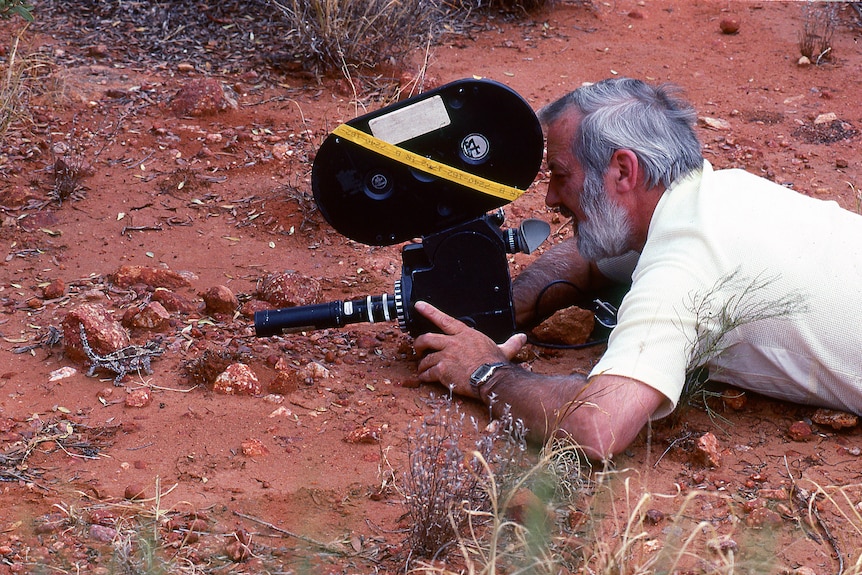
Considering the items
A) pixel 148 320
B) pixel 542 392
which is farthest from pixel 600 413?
pixel 148 320

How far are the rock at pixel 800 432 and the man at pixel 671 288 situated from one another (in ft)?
0.29

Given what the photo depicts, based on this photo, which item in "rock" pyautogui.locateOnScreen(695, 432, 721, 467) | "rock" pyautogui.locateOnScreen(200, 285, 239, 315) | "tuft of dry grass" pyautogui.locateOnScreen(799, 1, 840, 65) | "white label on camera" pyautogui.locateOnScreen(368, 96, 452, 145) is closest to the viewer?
"rock" pyautogui.locateOnScreen(695, 432, 721, 467)

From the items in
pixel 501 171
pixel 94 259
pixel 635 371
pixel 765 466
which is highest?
pixel 501 171

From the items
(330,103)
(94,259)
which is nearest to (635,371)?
(94,259)

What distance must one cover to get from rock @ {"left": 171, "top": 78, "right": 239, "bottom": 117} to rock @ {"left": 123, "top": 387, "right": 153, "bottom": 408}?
2277 millimetres

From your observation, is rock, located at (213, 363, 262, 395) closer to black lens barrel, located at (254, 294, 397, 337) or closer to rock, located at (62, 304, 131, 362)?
black lens barrel, located at (254, 294, 397, 337)

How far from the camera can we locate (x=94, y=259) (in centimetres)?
404

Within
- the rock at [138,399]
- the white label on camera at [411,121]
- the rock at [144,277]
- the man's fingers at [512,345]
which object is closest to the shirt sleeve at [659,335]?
the man's fingers at [512,345]

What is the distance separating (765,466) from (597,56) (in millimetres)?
3679

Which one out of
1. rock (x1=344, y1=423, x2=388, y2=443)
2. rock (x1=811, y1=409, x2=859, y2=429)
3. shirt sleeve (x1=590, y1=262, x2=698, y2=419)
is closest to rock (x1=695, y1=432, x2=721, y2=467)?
shirt sleeve (x1=590, y1=262, x2=698, y2=419)

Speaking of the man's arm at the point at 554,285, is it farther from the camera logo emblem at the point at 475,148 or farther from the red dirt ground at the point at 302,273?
the camera logo emblem at the point at 475,148

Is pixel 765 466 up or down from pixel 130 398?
up

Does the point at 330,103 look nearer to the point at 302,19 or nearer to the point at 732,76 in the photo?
the point at 302,19

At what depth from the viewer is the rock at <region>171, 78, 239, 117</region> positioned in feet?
16.6
